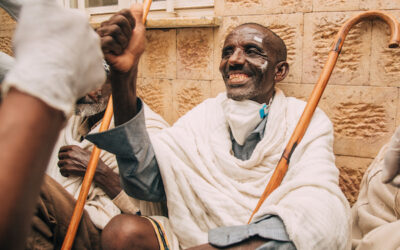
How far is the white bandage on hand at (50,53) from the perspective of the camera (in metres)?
0.53

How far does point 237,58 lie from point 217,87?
67cm

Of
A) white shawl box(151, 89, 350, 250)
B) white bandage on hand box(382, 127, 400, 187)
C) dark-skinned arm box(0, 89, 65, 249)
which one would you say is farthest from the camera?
white shawl box(151, 89, 350, 250)

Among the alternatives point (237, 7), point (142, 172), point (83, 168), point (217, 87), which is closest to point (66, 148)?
point (83, 168)

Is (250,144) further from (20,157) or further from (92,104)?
(20,157)

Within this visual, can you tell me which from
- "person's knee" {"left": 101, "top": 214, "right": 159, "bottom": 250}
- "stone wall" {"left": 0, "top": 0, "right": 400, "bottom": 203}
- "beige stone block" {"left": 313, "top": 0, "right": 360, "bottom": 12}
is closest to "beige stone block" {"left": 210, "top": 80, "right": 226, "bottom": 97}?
"stone wall" {"left": 0, "top": 0, "right": 400, "bottom": 203}

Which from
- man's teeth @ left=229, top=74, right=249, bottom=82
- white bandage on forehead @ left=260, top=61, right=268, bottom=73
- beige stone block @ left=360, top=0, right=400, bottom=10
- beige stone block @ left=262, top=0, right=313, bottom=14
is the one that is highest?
beige stone block @ left=262, top=0, right=313, bottom=14

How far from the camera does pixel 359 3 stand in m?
2.16

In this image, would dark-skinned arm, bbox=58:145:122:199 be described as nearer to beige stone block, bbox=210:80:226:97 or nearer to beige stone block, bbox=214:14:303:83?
beige stone block, bbox=210:80:226:97

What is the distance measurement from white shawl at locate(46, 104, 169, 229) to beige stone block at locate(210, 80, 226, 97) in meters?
0.55

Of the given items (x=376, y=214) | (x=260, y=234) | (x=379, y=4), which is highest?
(x=379, y=4)

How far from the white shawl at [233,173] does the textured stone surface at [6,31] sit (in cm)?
277

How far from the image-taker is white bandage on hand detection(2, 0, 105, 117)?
0.53m

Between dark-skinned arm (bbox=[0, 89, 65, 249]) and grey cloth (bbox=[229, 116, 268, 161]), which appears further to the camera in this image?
grey cloth (bbox=[229, 116, 268, 161])

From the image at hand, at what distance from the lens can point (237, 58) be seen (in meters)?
2.03
